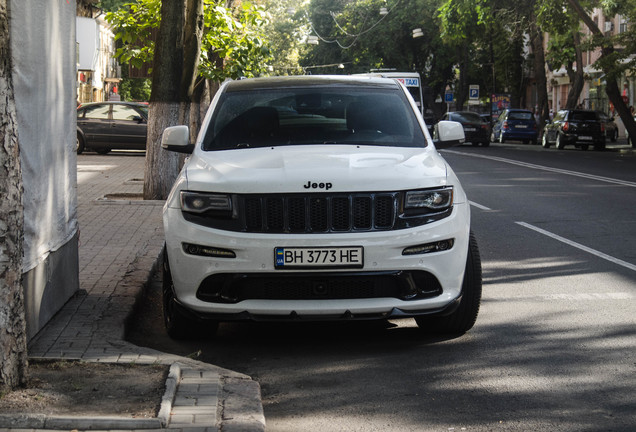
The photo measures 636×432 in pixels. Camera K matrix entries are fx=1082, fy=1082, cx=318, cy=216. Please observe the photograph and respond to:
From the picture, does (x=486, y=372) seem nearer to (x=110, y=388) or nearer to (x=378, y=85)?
(x=110, y=388)

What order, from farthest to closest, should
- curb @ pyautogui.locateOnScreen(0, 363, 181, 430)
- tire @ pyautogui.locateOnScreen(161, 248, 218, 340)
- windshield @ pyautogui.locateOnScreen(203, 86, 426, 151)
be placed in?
1. windshield @ pyautogui.locateOnScreen(203, 86, 426, 151)
2. tire @ pyautogui.locateOnScreen(161, 248, 218, 340)
3. curb @ pyautogui.locateOnScreen(0, 363, 181, 430)

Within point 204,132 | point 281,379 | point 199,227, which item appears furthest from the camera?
point 204,132

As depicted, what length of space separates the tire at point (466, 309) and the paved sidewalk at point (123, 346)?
1652mm

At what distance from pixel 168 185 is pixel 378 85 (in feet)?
A: 27.9

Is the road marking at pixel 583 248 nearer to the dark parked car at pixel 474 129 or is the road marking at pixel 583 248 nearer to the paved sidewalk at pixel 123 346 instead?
the paved sidewalk at pixel 123 346

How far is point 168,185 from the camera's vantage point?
630 inches

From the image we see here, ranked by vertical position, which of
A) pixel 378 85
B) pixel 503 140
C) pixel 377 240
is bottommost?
pixel 503 140

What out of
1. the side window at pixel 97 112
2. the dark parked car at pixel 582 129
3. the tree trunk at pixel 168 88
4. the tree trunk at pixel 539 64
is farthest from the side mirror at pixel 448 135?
the tree trunk at pixel 539 64

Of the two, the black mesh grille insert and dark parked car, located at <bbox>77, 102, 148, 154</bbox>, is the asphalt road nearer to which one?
the black mesh grille insert

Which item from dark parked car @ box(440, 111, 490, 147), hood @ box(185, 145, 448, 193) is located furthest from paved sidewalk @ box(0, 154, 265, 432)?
dark parked car @ box(440, 111, 490, 147)

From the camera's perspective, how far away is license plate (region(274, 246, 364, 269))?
6.05 m

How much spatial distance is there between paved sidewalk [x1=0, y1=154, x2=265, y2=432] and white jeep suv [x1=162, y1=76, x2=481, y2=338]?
57 cm

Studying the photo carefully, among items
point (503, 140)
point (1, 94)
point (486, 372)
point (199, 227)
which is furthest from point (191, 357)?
point (503, 140)

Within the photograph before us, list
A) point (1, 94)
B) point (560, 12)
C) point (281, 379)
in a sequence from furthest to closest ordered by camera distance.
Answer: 1. point (560, 12)
2. point (281, 379)
3. point (1, 94)
